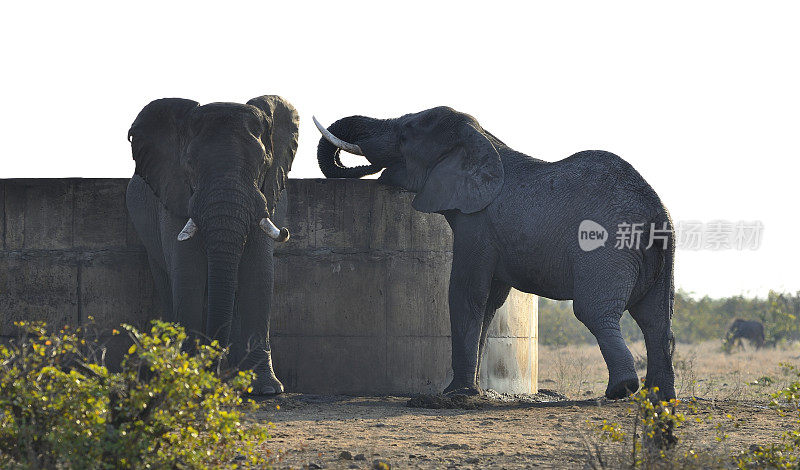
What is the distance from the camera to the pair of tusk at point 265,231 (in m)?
11.2

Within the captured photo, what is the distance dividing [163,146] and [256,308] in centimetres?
196

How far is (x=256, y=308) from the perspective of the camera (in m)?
12.0

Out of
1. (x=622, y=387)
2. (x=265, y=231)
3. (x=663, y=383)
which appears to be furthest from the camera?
(x=663, y=383)

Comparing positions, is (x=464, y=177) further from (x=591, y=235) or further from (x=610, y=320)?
(x=610, y=320)

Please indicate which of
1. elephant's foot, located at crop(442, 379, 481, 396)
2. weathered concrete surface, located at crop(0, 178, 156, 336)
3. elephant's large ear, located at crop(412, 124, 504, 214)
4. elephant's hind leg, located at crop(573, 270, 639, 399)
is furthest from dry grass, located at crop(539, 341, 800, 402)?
weathered concrete surface, located at crop(0, 178, 156, 336)

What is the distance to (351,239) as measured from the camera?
44.1 ft

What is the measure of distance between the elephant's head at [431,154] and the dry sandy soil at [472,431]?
7.32 feet

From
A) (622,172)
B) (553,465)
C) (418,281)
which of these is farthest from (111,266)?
(553,465)

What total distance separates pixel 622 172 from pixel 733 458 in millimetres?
4423

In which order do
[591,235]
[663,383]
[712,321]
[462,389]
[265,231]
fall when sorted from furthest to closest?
[712,321], [462,389], [663,383], [591,235], [265,231]

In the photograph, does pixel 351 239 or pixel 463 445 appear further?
pixel 351 239

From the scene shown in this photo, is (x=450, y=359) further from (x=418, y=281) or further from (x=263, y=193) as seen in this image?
(x=263, y=193)

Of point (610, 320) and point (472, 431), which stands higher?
point (610, 320)

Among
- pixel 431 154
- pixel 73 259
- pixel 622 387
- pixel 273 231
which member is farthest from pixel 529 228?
pixel 73 259
